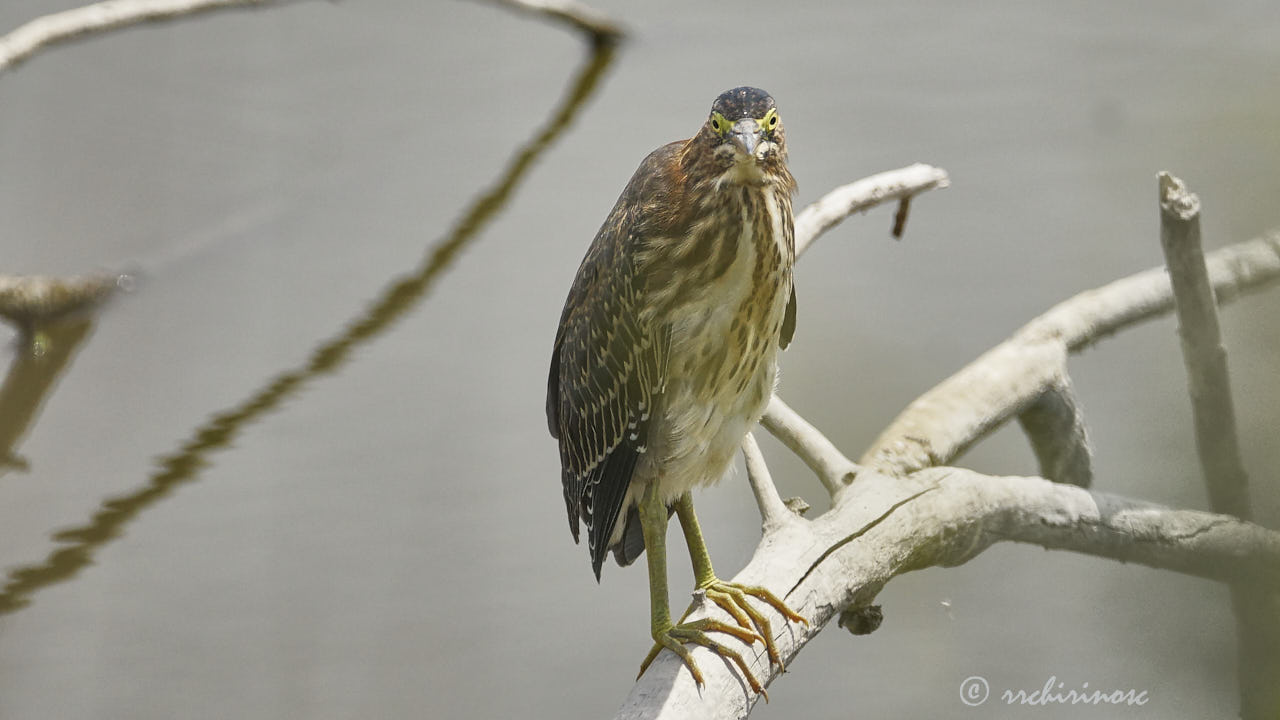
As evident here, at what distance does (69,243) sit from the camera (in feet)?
15.4

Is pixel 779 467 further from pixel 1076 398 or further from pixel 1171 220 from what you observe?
pixel 1171 220

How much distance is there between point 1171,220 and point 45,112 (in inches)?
189

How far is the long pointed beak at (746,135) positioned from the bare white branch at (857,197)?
3.58 ft

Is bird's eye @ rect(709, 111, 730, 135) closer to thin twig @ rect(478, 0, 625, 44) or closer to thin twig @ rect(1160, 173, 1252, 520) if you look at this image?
thin twig @ rect(1160, 173, 1252, 520)

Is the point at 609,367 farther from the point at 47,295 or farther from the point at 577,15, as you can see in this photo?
the point at 577,15

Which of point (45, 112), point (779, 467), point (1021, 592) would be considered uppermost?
point (45, 112)

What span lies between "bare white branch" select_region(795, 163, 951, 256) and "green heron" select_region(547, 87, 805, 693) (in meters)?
0.75

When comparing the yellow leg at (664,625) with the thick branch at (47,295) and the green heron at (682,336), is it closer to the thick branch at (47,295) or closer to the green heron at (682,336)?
the green heron at (682,336)

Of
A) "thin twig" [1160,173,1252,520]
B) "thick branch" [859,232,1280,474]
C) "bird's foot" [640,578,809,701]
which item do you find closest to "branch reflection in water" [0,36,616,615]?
"bird's foot" [640,578,809,701]

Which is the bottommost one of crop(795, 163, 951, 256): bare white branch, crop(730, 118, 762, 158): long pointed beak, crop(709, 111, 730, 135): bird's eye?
crop(795, 163, 951, 256): bare white branch

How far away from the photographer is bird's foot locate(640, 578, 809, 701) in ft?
6.88

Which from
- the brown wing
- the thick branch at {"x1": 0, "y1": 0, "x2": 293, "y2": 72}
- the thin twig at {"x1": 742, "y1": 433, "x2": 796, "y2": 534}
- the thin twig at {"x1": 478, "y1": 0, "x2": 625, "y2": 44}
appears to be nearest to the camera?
the brown wing

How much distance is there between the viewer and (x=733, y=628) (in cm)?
214

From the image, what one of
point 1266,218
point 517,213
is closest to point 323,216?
point 517,213
